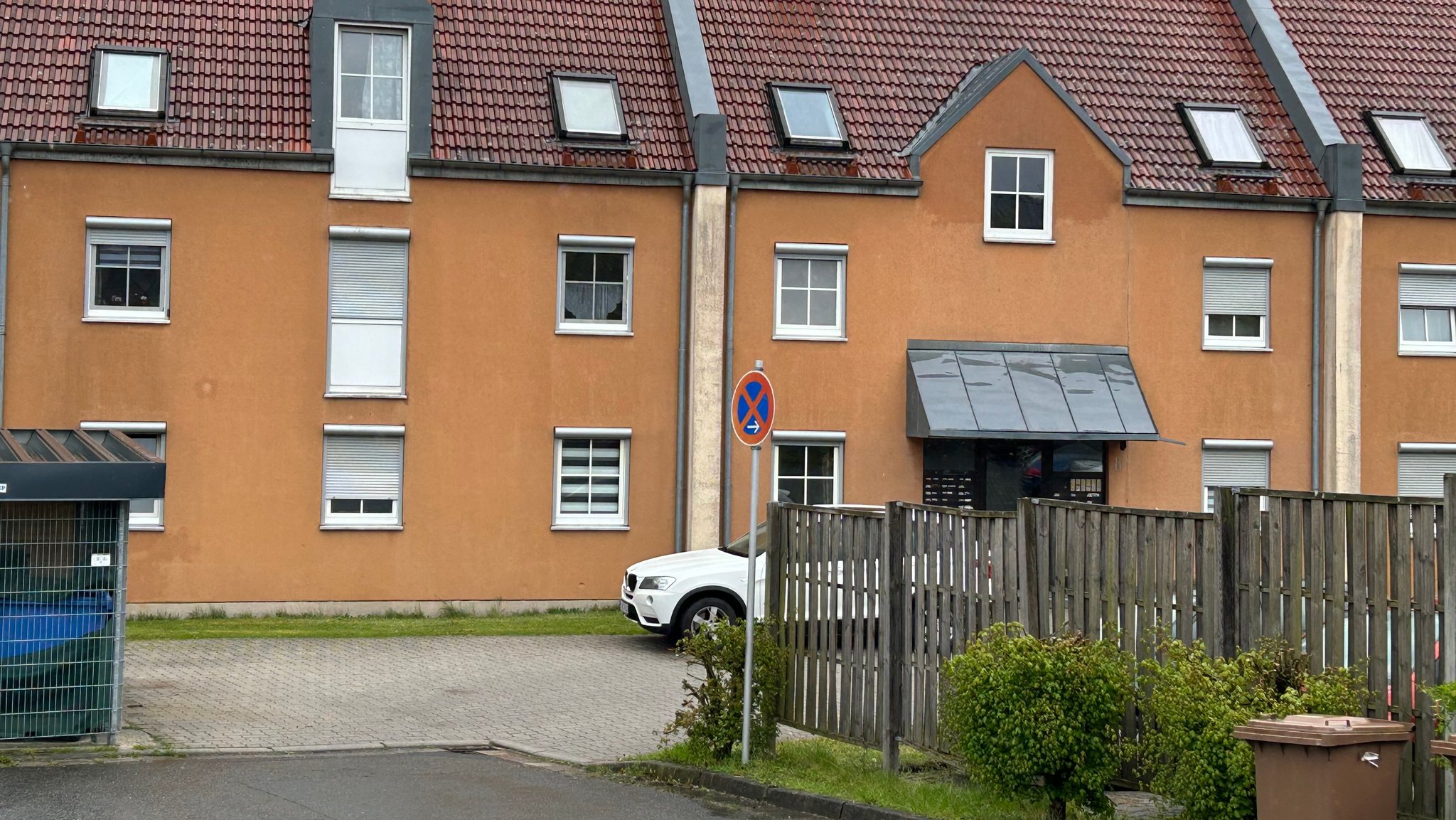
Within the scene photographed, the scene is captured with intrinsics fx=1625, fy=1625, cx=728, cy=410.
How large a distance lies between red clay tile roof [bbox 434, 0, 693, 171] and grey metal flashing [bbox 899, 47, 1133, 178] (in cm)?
343

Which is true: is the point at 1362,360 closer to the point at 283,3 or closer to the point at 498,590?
the point at 498,590

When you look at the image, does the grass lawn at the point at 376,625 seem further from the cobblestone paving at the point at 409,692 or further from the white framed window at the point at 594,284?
the white framed window at the point at 594,284

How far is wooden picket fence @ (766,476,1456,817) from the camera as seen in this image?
7918 mm

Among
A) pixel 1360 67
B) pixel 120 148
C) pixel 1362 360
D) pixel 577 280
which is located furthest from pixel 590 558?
pixel 1360 67

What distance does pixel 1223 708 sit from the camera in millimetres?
8203

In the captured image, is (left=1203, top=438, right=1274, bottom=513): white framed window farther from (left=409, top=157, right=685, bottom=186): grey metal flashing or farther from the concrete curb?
the concrete curb

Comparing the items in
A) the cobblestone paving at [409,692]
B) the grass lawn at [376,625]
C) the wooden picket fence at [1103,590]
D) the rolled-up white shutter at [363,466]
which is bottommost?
the cobblestone paving at [409,692]

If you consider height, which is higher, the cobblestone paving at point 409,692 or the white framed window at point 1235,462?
the white framed window at point 1235,462

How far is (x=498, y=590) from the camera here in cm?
2238

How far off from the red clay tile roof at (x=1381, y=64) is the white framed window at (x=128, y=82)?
17428 millimetres

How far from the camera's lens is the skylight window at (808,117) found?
23375mm

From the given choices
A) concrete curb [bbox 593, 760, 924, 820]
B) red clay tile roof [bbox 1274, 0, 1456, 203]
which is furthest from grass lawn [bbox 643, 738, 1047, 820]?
red clay tile roof [bbox 1274, 0, 1456, 203]

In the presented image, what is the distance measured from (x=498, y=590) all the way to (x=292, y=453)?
334cm

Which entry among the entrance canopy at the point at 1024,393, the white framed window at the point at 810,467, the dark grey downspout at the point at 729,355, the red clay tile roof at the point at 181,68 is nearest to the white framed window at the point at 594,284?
the dark grey downspout at the point at 729,355
